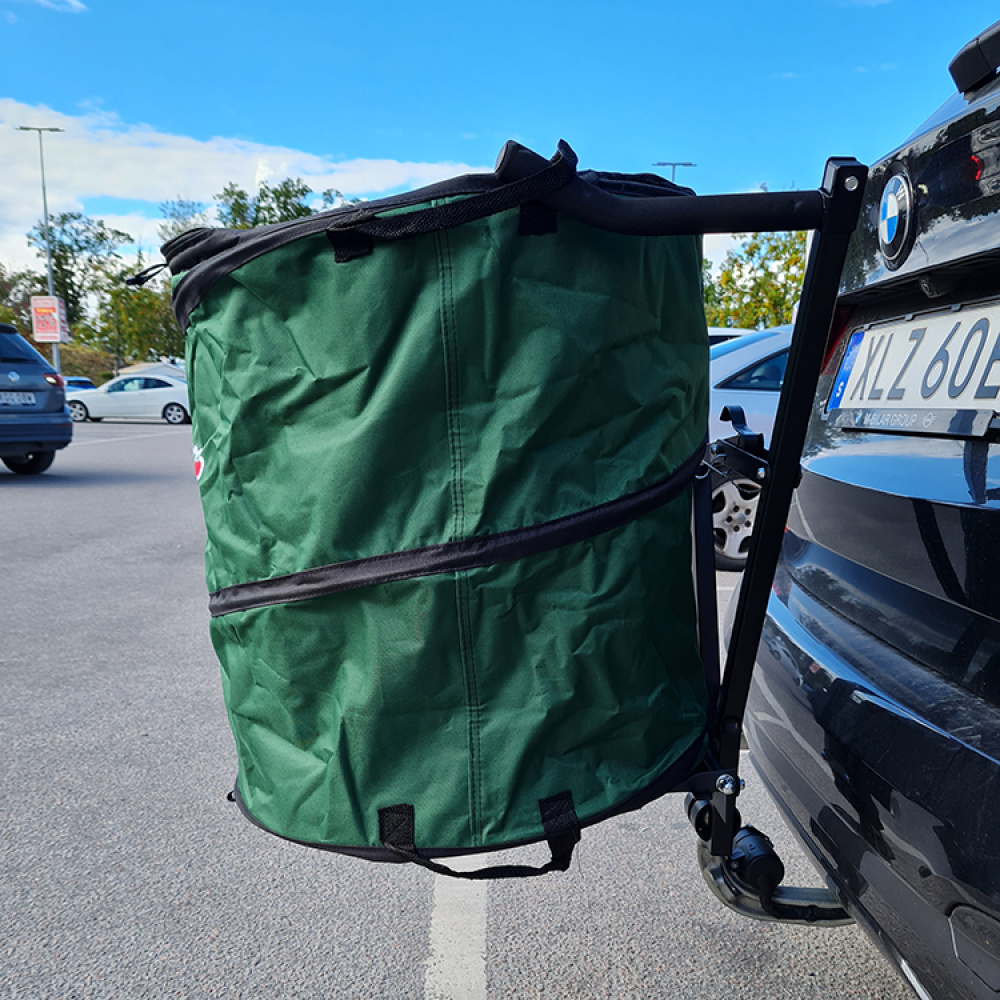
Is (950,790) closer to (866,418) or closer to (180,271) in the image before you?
(866,418)

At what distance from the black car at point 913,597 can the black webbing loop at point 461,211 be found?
2.20 ft

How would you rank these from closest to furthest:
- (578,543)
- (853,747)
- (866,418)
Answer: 1. (578,543)
2. (853,747)
3. (866,418)

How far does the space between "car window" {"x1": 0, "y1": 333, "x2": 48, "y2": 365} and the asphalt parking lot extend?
742 cm

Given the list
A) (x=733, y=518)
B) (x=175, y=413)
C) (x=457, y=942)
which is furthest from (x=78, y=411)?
(x=457, y=942)

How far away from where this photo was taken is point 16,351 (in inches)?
391

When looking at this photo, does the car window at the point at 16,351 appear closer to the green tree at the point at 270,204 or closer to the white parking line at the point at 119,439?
the white parking line at the point at 119,439

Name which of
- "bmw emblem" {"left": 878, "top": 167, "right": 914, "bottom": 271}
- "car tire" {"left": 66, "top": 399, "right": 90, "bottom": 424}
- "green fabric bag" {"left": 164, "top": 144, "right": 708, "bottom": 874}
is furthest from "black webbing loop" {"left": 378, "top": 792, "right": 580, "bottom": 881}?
"car tire" {"left": 66, "top": 399, "right": 90, "bottom": 424}

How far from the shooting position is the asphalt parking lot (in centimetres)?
196

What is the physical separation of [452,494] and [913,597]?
785 millimetres

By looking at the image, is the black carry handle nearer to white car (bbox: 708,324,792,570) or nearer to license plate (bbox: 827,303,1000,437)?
license plate (bbox: 827,303,1000,437)

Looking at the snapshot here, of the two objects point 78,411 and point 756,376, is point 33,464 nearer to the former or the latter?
point 756,376

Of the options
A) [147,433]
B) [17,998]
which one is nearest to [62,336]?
[147,433]

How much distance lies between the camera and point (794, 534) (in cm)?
203

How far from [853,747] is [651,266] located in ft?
2.65
